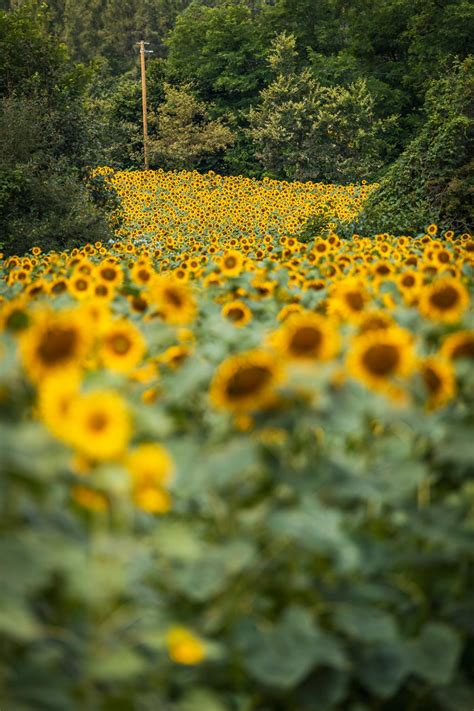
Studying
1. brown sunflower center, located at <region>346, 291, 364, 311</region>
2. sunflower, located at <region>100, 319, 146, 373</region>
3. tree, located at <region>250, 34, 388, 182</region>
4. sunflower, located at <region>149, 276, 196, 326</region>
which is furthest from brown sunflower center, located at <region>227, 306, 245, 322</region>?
tree, located at <region>250, 34, 388, 182</region>

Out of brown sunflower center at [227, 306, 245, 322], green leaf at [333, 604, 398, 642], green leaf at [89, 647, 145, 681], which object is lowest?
green leaf at [333, 604, 398, 642]

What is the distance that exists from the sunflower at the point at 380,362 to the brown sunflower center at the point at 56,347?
672mm

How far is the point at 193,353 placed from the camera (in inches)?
99.0

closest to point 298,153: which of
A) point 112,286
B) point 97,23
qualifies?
point 112,286

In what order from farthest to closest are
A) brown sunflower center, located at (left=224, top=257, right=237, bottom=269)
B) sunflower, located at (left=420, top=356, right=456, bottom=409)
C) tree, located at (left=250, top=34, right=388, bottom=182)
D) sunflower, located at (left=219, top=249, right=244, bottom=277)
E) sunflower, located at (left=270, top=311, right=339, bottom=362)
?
tree, located at (left=250, top=34, right=388, bottom=182)
brown sunflower center, located at (left=224, top=257, right=237, bottom=269)
sunflower, located at (left=219, top=249, right=244, bottom=277)
sunflower, located at (left=420, top=356, right=456, bottom=409)
sunflower, located at (left=270, top=311, right=339, bottom=362)

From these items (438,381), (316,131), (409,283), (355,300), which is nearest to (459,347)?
(438,381)

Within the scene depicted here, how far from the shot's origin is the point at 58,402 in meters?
1.64

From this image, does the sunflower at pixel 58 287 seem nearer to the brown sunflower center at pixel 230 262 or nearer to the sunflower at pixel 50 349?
the brown sunflower center at pixel 230 262

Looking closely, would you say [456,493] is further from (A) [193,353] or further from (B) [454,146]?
(B) [454,146]

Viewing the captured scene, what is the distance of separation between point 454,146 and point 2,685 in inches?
474

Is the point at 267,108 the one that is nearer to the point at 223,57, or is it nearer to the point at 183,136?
the point at 183,136

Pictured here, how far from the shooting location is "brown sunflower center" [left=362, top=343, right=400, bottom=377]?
1976 mm

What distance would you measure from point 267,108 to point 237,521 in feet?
104

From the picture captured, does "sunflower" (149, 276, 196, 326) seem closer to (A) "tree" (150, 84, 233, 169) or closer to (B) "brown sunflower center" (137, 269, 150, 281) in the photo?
(B) "brown sunflower center" (137, 269, 150, 281)
